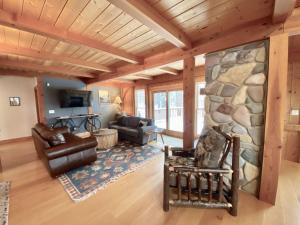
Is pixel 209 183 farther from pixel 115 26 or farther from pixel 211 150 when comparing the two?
pixel 115 26

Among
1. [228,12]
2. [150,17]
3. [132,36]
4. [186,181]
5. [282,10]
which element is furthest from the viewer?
[132,36]

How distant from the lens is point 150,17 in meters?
1.51

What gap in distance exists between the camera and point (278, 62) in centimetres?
165

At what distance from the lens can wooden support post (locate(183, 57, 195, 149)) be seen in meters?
2.48

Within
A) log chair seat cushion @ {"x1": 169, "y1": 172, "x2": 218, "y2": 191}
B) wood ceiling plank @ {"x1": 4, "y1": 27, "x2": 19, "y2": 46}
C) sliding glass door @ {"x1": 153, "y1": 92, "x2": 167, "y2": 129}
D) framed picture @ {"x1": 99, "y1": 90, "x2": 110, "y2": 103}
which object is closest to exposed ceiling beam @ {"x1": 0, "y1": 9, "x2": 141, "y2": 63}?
wood ceiling plank @ {"x1": 4, "y1": 27, "x2": 19, "y2": 46}

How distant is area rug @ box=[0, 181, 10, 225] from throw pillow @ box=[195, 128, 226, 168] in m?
2.49

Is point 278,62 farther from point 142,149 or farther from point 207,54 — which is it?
point 142,149

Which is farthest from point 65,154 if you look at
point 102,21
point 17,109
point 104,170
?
point 17,109

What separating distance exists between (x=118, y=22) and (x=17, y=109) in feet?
17.4

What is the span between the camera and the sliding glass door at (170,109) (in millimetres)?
5457

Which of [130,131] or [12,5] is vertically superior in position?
[12,5]

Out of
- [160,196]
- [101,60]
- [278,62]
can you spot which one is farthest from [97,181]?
[278,62]

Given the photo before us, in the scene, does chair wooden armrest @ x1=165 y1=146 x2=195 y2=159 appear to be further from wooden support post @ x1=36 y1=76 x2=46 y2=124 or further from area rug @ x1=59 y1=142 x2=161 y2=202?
wooden support post @ x1=36 y1=76 x2=46 y2=124

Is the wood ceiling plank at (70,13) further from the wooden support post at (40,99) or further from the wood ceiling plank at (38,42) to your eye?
the wooden support post at (40,99)
